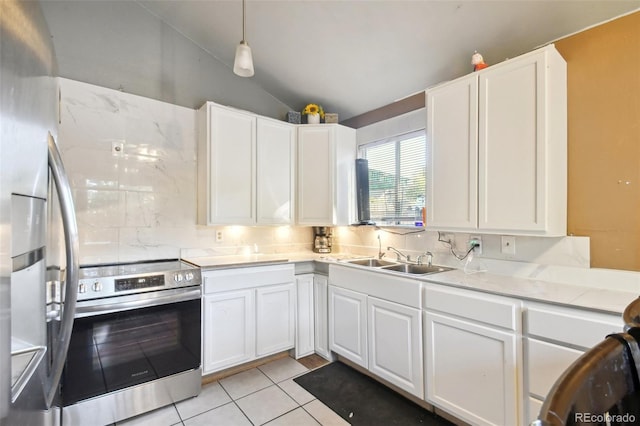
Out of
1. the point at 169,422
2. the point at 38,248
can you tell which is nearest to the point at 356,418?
the point at 169,422

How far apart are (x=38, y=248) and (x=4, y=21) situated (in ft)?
1.72

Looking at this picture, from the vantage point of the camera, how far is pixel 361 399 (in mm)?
2164

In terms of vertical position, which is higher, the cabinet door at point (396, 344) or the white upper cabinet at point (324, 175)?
the white upper cabinet at point (324, 175)

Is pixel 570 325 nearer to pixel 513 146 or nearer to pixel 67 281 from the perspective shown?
pixel 513 146

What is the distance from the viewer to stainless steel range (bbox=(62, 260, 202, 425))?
1.79 m

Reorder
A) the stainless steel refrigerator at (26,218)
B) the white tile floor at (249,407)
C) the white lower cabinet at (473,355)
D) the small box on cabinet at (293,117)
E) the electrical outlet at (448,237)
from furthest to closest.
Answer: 1. the small box on cabinet at (293,117)
2. the electrical outlet at (448,237)
3. the white tile floor at (249,407)
4. the white lower cabinet at (473,355)
5. the stainless steel refrigerator at (26,218)

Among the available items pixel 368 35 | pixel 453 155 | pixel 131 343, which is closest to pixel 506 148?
pixel 453 155

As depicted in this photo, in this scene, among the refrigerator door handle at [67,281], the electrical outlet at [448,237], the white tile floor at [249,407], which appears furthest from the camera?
the electrical outlet at [448,237]

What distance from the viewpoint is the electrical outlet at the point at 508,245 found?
2.05 m

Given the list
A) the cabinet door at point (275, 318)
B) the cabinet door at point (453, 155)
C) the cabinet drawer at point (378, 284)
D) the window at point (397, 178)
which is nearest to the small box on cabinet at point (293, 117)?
the window at point (397, 178)

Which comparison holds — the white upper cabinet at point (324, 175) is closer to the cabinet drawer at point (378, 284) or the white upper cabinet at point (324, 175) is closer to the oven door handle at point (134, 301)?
the cabinet drawer at point (378, 284)

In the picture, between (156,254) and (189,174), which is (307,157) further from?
(156,254)

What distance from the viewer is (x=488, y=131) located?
1900mm

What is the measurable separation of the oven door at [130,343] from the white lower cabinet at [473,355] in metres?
1.65
